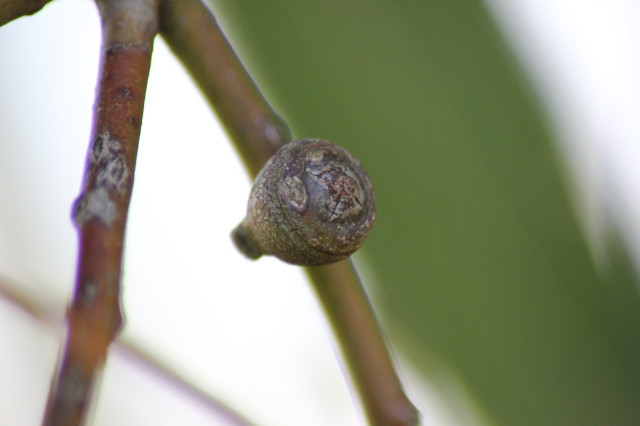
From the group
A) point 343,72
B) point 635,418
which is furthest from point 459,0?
point 635,418

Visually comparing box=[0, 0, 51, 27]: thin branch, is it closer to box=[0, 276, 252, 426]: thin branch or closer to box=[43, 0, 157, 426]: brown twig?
box=[43, 0, 157, 426]: brown twig

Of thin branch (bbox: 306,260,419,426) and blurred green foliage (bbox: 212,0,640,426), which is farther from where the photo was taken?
blurred green foliage (bbox: 212,0,640,426)

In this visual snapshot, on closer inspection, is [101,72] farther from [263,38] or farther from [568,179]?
[568,179]

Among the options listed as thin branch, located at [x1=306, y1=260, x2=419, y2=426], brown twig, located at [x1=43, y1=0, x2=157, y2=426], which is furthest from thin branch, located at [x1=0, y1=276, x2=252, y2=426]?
brown twig, located at [x1=43, y1=0, x2=157, y2=426]

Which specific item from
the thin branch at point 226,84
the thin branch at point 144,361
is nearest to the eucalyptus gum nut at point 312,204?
the thin branch at point 226,84

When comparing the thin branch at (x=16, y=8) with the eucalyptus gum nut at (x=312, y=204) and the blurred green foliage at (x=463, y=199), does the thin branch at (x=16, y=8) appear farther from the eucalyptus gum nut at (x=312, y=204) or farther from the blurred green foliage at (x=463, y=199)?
the blurred green foliage at (x=463, y=199)

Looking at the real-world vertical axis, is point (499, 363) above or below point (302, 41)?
below
